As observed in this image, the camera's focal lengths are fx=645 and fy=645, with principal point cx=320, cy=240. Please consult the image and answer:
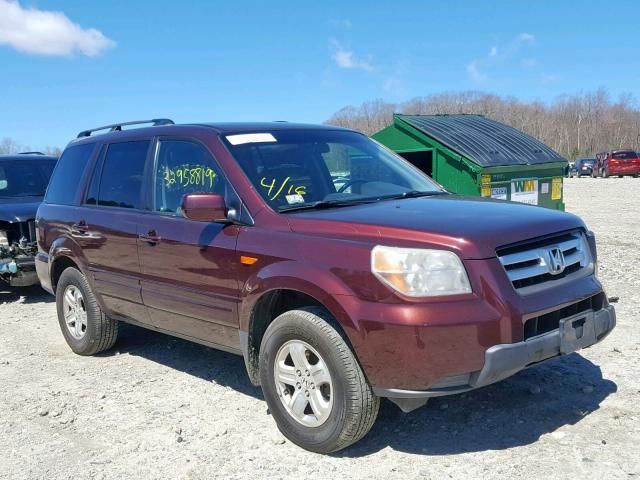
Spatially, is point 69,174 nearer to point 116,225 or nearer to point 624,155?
point 116,225

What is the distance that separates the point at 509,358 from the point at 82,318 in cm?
406

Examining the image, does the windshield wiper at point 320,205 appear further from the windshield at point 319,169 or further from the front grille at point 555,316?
the front grille at point 555,316

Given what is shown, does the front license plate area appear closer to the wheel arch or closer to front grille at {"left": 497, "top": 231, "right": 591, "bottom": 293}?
front grille at {"left": 497, "top": 231, "right": 591, "bottom": 293}

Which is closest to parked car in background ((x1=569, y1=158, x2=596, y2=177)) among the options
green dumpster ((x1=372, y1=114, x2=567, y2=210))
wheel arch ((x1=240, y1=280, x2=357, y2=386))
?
green dumpster ((x1=372, y1=114, x2=567, y2=210))

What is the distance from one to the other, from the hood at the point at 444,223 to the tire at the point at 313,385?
0.53 metres

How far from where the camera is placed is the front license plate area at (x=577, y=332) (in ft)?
11.4

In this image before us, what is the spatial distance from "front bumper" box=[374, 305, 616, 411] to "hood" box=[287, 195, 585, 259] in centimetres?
49

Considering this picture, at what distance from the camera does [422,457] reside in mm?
3613

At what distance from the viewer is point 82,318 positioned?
229 inches

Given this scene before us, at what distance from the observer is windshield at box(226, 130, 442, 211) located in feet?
13.7

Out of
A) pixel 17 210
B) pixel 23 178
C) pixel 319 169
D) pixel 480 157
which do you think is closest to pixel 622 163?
pixel 480 157

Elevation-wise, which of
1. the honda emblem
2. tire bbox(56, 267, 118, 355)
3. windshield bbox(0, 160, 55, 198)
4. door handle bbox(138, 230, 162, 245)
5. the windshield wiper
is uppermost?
windshield bbox(0, 160, 55, 198)

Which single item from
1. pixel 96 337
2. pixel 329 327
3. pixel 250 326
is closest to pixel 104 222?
pixel 96 337

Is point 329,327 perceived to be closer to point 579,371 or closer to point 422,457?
point 422,457
